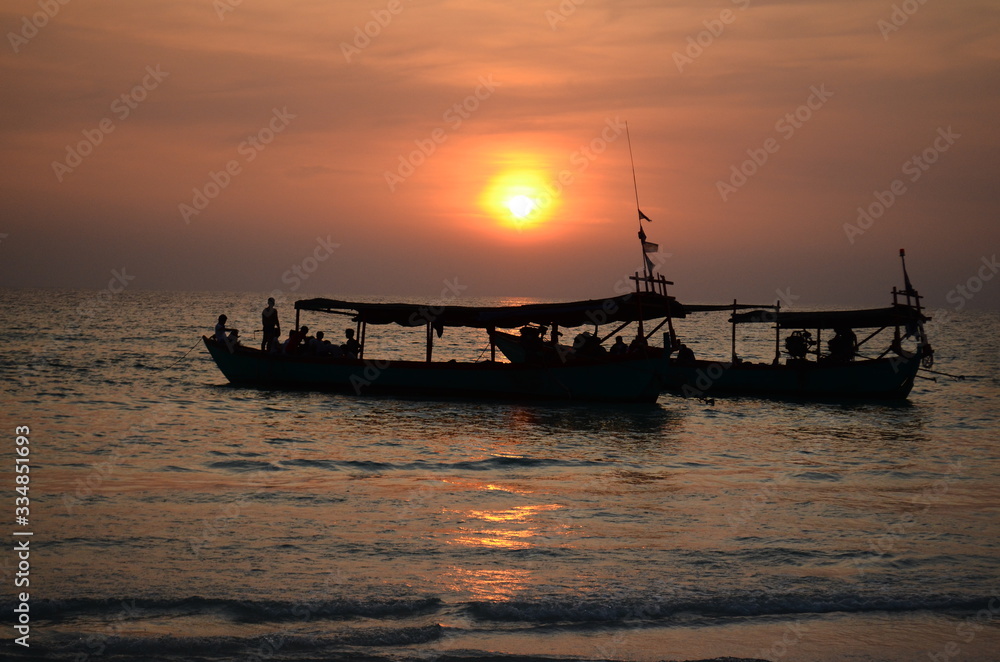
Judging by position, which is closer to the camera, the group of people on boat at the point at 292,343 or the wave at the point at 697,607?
the wave at the point at 697,607

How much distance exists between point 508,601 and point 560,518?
3.41m

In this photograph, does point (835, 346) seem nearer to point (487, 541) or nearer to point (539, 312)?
point (539, 312)

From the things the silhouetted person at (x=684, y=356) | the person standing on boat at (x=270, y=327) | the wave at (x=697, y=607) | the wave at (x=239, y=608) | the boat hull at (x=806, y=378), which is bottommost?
the wave at (x=697, y=607)

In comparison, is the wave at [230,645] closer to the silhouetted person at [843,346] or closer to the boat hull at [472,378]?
the boat hull at [472,378]

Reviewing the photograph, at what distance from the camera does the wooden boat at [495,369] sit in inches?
921

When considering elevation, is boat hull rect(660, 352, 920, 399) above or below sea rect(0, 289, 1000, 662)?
above

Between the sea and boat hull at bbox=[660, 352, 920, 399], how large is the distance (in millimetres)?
6915

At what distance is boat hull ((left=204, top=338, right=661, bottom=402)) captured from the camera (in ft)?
76.8

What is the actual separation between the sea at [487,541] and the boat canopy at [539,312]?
13.4 feet

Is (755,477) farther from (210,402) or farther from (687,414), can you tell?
(210,402)

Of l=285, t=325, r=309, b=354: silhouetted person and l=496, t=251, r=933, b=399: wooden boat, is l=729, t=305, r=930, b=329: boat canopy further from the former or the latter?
l=285, t=325, r=309, b=354: silhouetted person

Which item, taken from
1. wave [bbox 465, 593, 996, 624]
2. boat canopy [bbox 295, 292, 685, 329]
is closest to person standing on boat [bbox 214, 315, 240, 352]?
boat canopy [bbox 295, 292, 685, 329]

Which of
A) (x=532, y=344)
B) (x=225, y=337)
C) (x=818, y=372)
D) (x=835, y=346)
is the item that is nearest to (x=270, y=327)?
(x=225, y=337)

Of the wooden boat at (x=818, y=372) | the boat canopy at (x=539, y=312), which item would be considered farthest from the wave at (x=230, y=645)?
the wooden boat at (x=818, y=372)
